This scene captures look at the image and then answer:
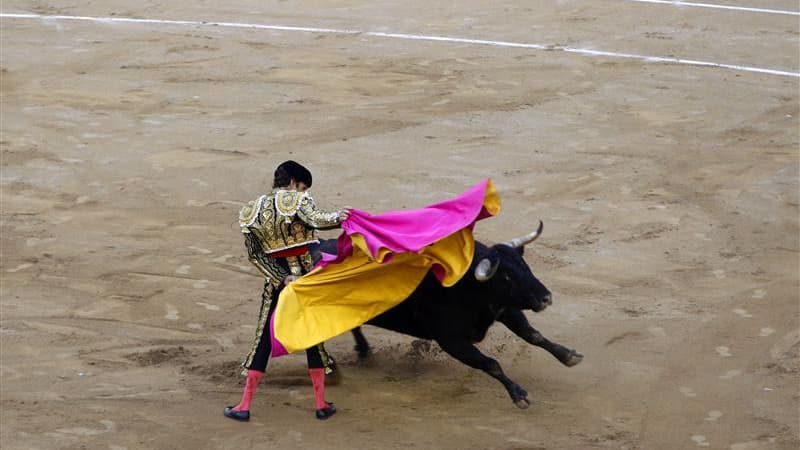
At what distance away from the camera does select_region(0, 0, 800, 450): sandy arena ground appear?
21.9 ft

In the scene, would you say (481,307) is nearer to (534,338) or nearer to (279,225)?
(534,338)

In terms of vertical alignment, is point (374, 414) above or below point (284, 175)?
below

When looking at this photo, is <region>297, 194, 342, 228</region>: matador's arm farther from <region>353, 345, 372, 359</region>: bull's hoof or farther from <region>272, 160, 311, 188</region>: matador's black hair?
<region>353, 345, 372, 359</region>: bull's hoof

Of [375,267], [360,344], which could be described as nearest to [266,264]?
[375,267]

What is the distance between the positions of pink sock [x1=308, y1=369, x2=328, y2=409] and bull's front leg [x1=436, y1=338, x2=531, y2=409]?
0.64 metres

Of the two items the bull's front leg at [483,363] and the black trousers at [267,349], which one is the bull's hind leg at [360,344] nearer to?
the black trousers at [267,349]

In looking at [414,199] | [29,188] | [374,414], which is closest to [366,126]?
[414,199]

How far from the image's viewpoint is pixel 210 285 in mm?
8406

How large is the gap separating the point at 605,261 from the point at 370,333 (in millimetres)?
2015

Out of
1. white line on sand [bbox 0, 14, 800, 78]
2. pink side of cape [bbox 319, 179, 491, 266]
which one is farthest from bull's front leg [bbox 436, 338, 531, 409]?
white line on sand [bbox 0, 14, 800, 78]

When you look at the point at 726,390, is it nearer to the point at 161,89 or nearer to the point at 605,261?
the point at 605,261

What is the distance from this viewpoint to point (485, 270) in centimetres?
623

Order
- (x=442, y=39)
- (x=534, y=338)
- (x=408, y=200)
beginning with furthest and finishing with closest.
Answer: (x=442, y=39)
(x=408, y=200)
(x=534, y=338)

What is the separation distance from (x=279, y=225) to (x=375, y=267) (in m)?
0.54
